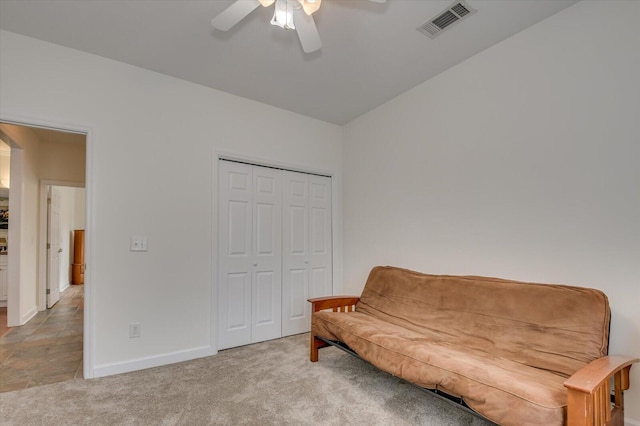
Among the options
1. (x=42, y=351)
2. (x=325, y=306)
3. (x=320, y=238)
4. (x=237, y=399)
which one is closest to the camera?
(x=237, y=399)

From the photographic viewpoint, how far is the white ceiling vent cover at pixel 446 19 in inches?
82.7

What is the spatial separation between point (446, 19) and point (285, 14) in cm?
122

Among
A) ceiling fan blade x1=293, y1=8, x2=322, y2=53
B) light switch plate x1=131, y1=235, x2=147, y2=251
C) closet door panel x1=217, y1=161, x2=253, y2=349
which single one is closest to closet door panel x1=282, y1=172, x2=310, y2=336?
closet door panel x1=217, y1=161, x2=253, y2=349

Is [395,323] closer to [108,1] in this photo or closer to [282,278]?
[282,278]

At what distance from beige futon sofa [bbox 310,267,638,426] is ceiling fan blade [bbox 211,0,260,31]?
216 cm

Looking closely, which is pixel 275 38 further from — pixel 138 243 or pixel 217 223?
pixel 138 243

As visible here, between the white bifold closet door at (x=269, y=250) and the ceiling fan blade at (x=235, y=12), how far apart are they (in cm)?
163

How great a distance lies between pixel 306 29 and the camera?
6.10ft

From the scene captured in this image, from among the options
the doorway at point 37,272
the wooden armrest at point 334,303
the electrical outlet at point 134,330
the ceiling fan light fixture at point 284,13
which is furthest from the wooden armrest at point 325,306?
the ceiling fan light fixture at point 284,13

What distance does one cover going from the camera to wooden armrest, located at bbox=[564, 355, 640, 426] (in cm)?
125

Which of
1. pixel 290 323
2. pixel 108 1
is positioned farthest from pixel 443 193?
pixel 108 1

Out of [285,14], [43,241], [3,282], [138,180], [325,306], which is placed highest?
[285,14]

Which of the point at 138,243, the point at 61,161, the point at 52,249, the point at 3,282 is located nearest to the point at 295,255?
the point at 138,243

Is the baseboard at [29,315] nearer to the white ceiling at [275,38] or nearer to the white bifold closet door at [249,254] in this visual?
the white bifold closet door at [249,254]
